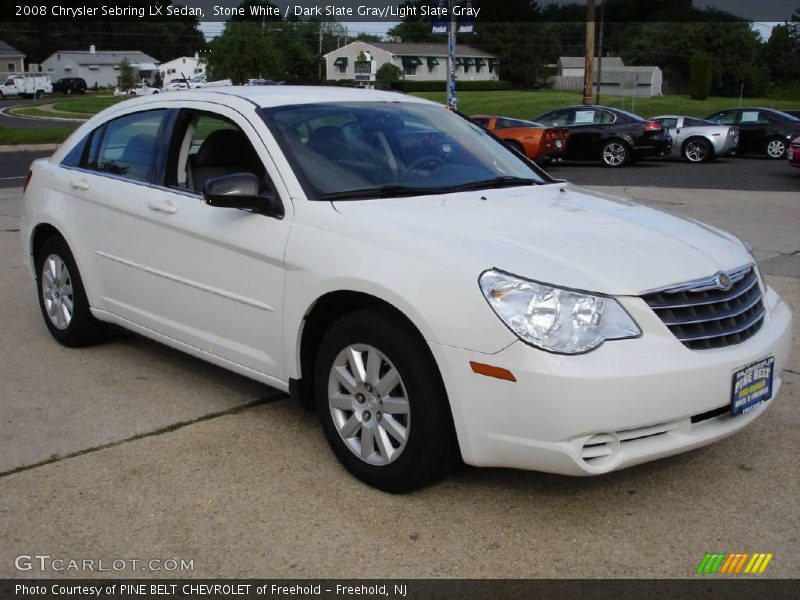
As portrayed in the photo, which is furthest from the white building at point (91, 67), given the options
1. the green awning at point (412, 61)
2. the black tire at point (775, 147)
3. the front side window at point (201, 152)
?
the front side window at point (201, 152)

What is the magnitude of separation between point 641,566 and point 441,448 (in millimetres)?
846

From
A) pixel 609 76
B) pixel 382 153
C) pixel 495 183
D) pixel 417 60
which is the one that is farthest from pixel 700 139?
pixel 417 60

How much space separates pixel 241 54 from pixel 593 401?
55.9 metres

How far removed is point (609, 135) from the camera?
74.7ft

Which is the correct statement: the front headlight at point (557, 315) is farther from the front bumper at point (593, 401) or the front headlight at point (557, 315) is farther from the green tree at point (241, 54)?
the green tree at point (241, 54)

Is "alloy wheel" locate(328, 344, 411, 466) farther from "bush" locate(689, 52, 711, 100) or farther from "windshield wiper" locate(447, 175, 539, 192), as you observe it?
"bush" locate(689, 52, 711, 100)

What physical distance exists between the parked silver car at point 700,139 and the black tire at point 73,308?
66.5ft

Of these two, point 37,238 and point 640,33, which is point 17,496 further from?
point 640,33

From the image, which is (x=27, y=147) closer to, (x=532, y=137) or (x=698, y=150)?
(x=532, y=137)

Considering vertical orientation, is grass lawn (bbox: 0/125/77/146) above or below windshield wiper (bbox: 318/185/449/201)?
below

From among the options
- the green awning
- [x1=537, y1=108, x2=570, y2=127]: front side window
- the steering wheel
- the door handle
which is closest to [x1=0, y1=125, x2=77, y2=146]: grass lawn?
[x1=537, y1=108, x2=570, y2=127]: front side window

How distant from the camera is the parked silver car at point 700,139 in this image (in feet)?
78.2

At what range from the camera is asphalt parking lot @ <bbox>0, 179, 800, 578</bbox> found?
130 inches

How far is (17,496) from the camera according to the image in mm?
3785
